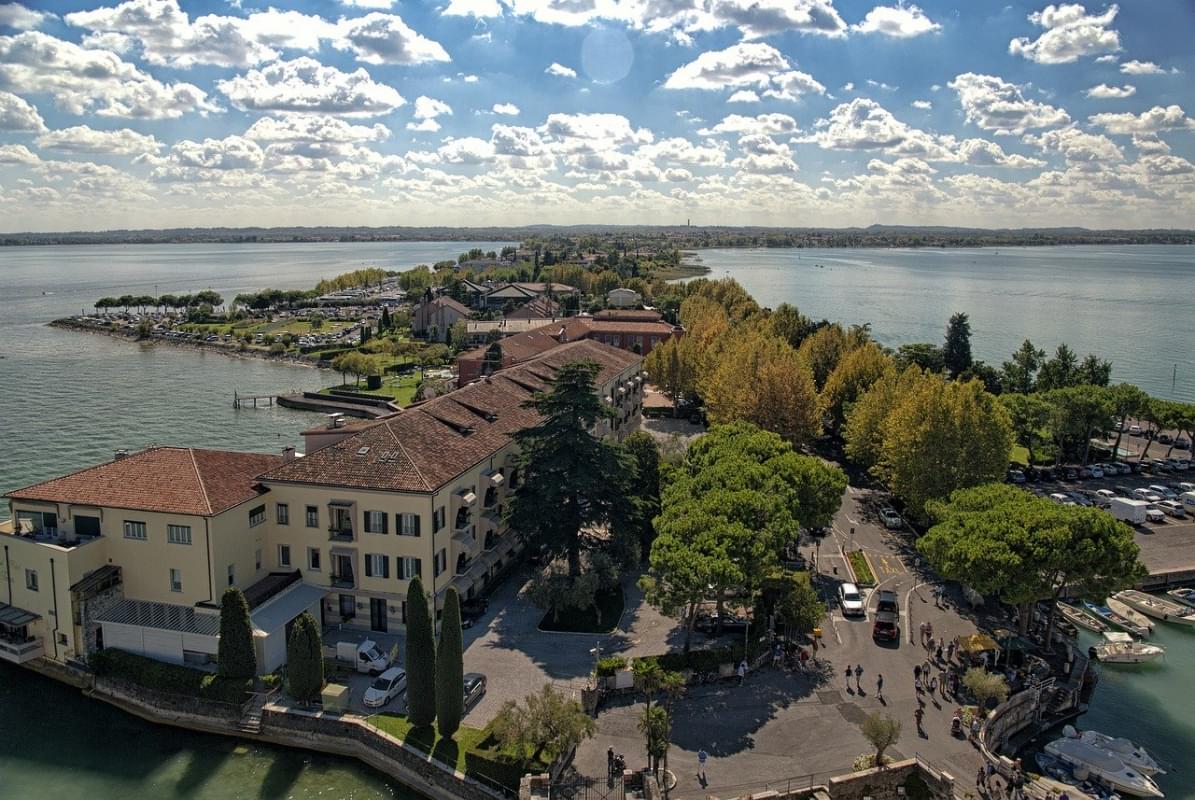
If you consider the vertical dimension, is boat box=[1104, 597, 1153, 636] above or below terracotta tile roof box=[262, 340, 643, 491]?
below

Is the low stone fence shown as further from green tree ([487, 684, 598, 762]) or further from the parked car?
the parked car

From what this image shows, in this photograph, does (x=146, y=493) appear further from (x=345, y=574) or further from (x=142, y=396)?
(x=142, y=396)

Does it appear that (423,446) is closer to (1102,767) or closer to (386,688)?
(386,688)

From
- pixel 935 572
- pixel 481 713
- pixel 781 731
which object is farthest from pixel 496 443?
pixel 935 572

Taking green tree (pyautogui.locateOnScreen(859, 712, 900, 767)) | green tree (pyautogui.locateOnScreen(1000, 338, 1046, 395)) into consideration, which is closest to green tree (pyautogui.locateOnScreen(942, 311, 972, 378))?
green tree (pyautogui.locateOnScreen(1000, 338, 1046, 395))

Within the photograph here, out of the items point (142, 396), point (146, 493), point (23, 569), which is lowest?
point (142, 396)

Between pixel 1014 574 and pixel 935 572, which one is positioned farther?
pixel 935 572

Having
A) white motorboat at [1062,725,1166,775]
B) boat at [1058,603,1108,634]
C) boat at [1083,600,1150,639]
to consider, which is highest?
white motorboat at [1062,725,1166,775]
